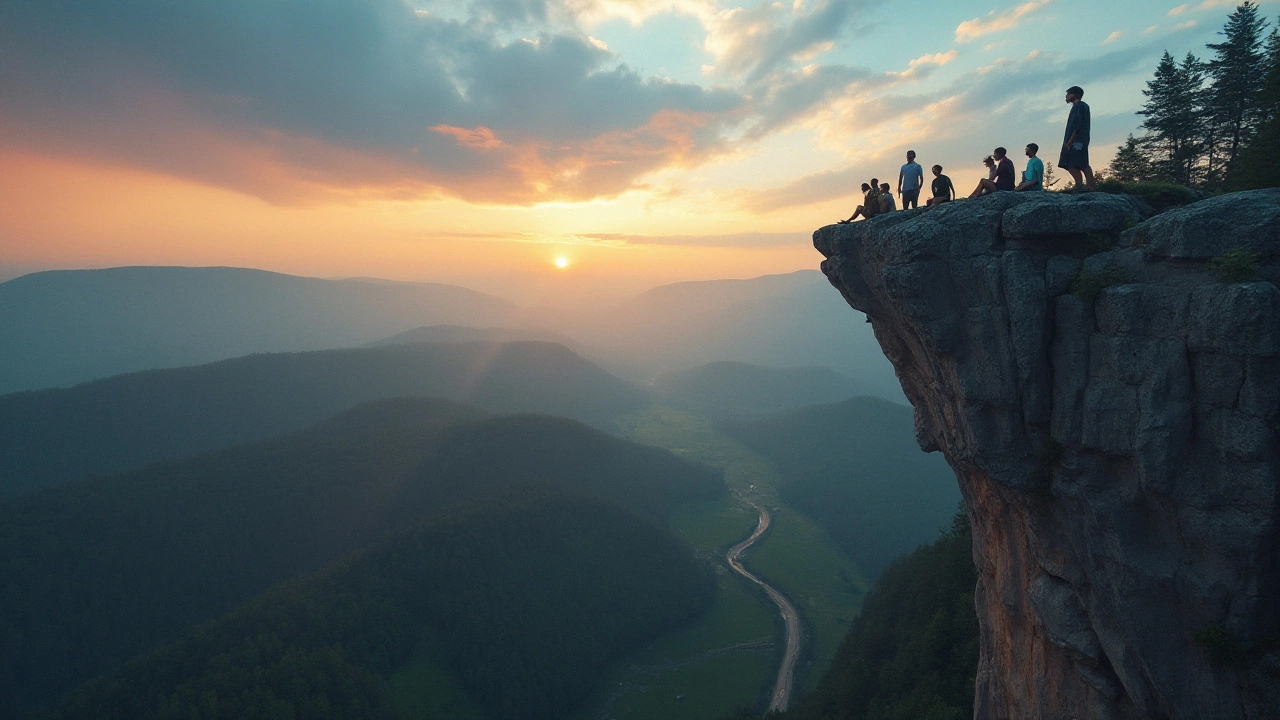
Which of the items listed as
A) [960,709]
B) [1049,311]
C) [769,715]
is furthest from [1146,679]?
[769,715]

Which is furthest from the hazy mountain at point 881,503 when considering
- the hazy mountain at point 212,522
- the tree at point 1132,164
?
the tree at point 1132,164

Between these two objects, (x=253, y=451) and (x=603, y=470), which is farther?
(x=603, y=470)

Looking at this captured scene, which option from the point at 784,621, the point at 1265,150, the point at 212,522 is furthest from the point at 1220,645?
the point at 212,522

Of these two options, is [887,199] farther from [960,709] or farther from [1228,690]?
[960,709]

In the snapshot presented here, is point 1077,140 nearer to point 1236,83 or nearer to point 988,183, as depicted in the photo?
point 988,183

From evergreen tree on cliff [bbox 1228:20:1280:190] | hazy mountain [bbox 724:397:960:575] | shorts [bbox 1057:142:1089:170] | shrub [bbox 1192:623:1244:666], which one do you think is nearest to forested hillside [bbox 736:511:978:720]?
evergreen tree on cliff [bbox 1228:20:1280:190]

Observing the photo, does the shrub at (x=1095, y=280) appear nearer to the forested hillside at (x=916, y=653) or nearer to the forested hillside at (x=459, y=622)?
the forested hillside at (x=916, y=653)

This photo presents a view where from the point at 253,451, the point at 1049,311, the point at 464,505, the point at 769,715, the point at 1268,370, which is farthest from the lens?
the point at 253,451
